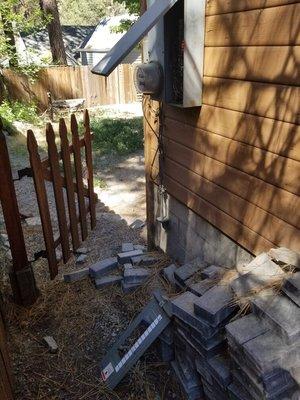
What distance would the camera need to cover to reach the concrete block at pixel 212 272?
9.34ft

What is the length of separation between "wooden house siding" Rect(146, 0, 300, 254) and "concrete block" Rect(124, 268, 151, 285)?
103cm

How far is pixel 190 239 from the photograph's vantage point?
373 cm

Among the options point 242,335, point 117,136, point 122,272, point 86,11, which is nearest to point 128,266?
point 122,272

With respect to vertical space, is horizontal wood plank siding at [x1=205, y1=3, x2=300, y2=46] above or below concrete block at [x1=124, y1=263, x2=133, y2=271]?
above

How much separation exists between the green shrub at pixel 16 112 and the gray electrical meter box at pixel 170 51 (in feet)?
27.3

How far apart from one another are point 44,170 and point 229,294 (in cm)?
226

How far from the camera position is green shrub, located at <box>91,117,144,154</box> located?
10.7m

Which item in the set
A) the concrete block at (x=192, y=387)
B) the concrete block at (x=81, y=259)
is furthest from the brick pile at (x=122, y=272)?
the concrete block at (x=192, y=387)

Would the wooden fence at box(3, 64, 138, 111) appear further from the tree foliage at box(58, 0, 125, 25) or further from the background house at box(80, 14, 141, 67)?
the tree foliage at box(58, 0, 125, 25)

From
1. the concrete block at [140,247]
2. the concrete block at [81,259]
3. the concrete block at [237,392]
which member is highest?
the concrete block at [237,392]

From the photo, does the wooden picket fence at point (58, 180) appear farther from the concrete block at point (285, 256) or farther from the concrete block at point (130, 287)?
the concrete block at point (285, 256)

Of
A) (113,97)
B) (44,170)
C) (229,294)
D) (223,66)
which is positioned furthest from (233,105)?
(113,97)

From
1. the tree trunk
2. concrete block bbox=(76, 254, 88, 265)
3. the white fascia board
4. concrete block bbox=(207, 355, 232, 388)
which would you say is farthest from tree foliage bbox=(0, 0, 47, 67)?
concrete block bbox=(207, 355, 232, 388)

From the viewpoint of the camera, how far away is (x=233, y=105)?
2619 millimetres
